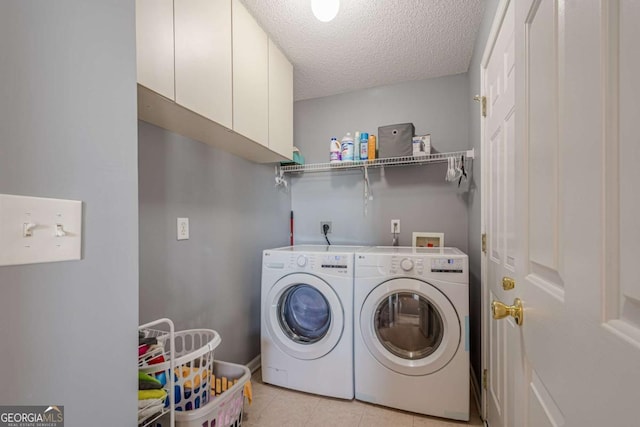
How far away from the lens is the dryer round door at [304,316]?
1662mm

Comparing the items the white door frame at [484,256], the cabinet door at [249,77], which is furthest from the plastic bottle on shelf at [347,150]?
the white door frame at [484,256]

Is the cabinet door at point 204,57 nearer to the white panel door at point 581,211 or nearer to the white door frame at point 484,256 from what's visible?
the white panel door at point 581,211

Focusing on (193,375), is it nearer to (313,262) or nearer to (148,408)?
(148,408)

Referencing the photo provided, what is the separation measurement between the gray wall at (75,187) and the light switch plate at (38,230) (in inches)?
0.6

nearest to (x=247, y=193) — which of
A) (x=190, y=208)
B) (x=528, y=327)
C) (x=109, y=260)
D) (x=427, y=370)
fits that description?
(x=190, y=208)

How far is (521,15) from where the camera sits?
690 mm

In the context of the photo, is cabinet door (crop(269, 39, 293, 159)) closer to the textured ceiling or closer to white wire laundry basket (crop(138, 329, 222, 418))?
the textured ceiling

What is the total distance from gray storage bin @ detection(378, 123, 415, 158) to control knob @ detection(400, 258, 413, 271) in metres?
0.89

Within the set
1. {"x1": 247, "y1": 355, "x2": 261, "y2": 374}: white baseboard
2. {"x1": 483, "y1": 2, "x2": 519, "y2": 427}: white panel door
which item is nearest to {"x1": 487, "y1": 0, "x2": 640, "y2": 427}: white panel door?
{"x1": 483, "y1": 2, "x2": 519, "y2": 427}: white panel door

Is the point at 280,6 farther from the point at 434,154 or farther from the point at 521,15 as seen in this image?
the point at 434,154

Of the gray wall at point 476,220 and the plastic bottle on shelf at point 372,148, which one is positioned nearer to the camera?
the gray wall at point 476,220

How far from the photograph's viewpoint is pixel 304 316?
1842mm

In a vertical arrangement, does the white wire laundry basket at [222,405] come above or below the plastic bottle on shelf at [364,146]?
below

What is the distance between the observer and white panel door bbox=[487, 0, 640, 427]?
0.30 m
